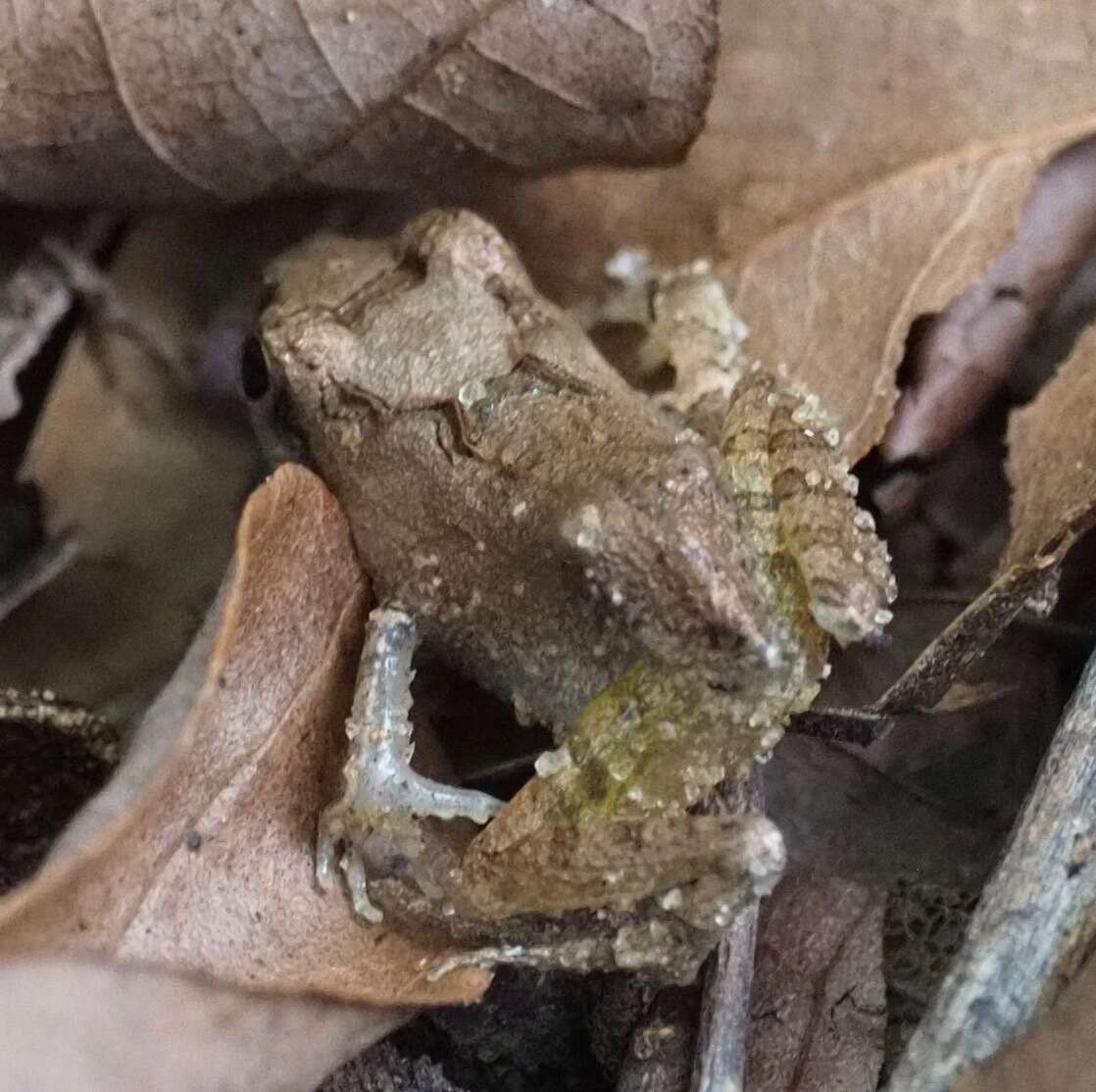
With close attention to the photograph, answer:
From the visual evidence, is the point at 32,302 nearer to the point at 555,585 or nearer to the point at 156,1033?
the point at 555,585

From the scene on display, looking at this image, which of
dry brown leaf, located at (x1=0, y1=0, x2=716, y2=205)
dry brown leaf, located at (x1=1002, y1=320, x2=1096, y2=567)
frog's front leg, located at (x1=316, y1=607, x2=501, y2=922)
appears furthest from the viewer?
dry brown leaf, located at (x1=0, y1=0, x2=716, y2=205)

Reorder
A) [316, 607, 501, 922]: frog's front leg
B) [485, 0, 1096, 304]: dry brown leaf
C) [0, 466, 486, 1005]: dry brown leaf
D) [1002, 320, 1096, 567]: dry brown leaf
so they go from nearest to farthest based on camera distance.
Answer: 1. [0, 466, 486, 1005]: dry brown leaf
2. [316, 607, 501, 922]: frog's front leg
3. [1002, 320, 1096, 567]: dry brown leaf
4. [485, 0, 1096, 304]: dry brown leaf

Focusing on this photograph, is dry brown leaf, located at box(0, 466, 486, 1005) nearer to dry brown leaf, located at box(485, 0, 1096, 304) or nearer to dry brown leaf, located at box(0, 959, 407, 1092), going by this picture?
dry brown leaf, located at box(0, 959, 407, 1092)

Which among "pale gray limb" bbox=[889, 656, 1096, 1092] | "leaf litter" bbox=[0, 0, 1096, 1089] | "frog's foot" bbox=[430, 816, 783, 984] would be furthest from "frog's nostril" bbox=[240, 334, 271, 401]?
"pale gray limb" bbox=[889, 656, 1096, 1092]

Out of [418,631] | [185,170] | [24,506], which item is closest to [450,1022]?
[418,631]

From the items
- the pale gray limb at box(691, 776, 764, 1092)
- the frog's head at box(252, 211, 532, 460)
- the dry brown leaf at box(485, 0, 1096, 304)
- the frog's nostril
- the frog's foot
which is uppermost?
the dry brown leaf at box(485, 0, 1096, 304)

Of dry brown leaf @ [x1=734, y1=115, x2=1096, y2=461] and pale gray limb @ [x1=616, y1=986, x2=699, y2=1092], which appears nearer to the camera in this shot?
pale gray limb @ [x1=616, y1=986, x2=699, y2=1092]

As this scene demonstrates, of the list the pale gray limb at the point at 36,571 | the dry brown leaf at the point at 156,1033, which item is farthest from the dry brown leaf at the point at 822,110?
the dry brown leaf at the point at 156,1033
